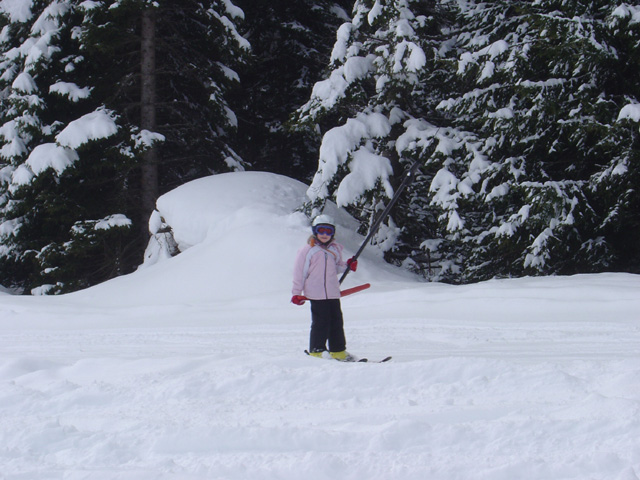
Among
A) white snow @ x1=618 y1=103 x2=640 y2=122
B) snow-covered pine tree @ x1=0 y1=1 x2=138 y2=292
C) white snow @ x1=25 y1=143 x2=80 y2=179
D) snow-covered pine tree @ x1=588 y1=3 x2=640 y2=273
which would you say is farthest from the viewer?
snow-covered pine tree @ x1=0 y1=1 x2=138 y2=292

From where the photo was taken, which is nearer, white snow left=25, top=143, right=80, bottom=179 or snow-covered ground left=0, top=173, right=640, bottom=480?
snow-covered ground left=0, top=173, right=640, bottom=480

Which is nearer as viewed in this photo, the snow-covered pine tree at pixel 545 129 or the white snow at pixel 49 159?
the snow-covered pine tree at pixel 545 129

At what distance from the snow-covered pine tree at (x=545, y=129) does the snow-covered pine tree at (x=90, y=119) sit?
5.60m

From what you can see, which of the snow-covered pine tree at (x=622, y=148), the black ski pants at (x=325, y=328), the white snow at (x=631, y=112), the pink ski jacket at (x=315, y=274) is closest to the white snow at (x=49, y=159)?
the pink ski jacket at (x=315, y=274)

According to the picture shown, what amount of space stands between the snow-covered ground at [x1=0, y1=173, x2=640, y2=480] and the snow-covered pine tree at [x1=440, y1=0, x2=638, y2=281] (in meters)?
1.71

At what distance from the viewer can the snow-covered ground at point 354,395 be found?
2.89 metres

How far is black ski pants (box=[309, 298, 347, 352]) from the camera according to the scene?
223 inches

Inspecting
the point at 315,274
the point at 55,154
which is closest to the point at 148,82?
the point at 55,154

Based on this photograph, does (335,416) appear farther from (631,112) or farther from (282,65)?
(282,65)

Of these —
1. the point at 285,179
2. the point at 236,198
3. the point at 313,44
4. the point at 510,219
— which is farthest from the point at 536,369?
the point at 313,44

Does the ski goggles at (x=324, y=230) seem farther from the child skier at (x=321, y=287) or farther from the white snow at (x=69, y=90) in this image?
the white snow at (x=69, y=90)

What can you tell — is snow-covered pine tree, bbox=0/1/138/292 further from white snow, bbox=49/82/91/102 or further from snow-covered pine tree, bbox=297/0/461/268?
snow-covered pine tree, bbox=297/0/461/268

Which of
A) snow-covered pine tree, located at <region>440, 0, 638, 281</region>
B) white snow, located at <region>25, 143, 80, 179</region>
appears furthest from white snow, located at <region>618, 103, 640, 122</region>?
white snow, located at <region>25, 143, 80, 179</region>

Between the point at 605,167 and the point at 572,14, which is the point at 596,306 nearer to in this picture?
the point at 605,167
